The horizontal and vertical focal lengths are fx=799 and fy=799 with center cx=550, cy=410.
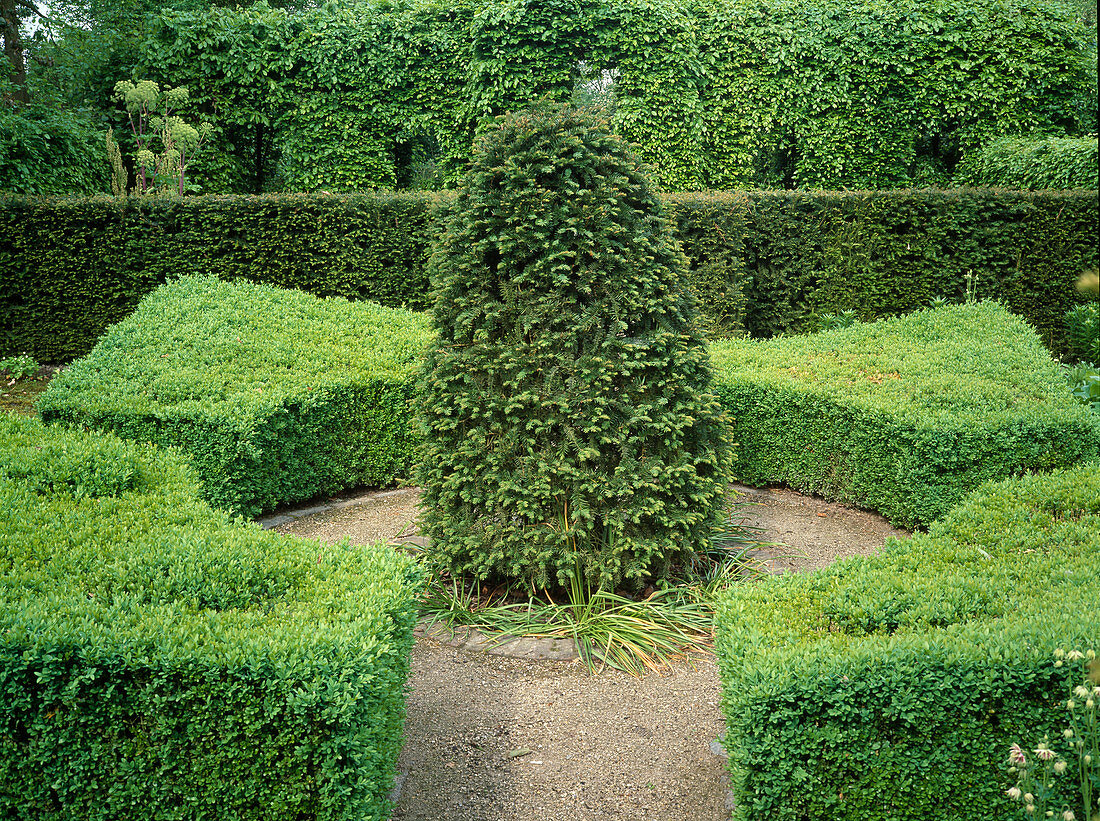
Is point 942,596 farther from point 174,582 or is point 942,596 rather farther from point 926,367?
point 926,367

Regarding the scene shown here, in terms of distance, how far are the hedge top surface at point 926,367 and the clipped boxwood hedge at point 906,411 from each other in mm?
12

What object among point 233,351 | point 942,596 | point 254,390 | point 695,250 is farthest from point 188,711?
point 695,250

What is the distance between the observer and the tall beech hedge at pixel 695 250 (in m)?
9.57

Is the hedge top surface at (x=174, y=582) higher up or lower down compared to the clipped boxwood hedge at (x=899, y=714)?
higher up

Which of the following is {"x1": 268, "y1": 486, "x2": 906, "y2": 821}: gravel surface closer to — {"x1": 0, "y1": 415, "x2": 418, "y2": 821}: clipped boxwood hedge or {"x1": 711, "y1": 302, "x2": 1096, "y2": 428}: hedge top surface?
{"x1": 0, "y1": 415, "x2": 418, "y2": 821}: clipped boxwood hedge

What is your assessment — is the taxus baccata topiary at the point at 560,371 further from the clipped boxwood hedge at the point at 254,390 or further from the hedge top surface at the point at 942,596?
the clipped boxwood hedge at the point at 254,390

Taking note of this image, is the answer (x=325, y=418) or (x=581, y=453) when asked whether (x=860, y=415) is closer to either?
(x=581, y=453)

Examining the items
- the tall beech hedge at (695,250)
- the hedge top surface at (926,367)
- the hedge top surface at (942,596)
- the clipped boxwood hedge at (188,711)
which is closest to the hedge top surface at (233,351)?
the tall beech hedge at (695,250)

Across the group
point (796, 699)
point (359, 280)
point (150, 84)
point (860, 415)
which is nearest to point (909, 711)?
point (796, 699)

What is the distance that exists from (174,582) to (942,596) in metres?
2.86

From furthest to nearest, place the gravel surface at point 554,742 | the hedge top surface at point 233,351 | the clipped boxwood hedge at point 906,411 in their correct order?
the hedge top surface at point 233,351, the clipped boxwood hedge at point 906,411, the gravel surface at point 554,742

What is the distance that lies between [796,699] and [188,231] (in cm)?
939

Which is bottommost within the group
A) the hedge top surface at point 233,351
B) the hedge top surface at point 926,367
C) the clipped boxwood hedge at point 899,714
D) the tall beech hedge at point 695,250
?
the clipped boxwood hedge at point 899,714

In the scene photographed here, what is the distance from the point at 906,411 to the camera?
540 centimetres
